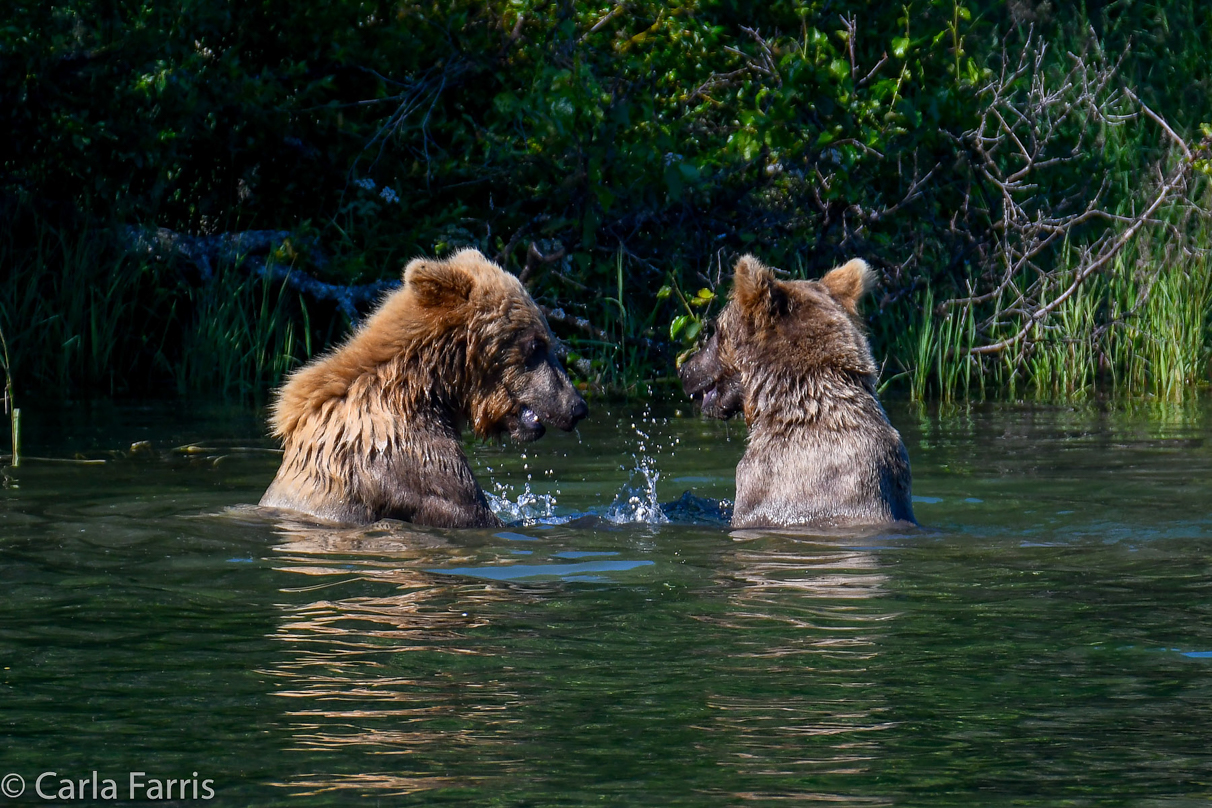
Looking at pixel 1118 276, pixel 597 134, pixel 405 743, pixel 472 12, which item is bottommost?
pixel 405 743

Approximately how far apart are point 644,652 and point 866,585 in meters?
1.40

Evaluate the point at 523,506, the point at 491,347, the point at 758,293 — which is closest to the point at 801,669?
the point at 491,347

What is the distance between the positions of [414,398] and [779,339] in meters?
1.77

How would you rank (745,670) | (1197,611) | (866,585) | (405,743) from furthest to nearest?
(866,585), (1197,611), (745,670), (405,743)

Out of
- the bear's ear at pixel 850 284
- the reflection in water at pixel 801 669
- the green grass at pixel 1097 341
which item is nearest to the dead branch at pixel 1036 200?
the green grass at pixel 1097 341

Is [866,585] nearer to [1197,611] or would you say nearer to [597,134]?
[1197,611]

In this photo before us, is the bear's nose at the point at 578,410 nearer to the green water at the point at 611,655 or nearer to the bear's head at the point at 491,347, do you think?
the bear's head at the point at 491,347

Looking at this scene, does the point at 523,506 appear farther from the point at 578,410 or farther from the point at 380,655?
the point at 380,655

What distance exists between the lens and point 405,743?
12.7ft

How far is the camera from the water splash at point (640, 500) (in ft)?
26.2

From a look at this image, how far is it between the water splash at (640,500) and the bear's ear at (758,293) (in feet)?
3.54

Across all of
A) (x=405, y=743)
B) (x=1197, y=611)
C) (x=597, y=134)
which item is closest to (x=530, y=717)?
(x=405, y=743)

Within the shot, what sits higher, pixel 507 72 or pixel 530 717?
pixel 507 72

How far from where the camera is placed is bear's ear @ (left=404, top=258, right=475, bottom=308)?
7277mm
